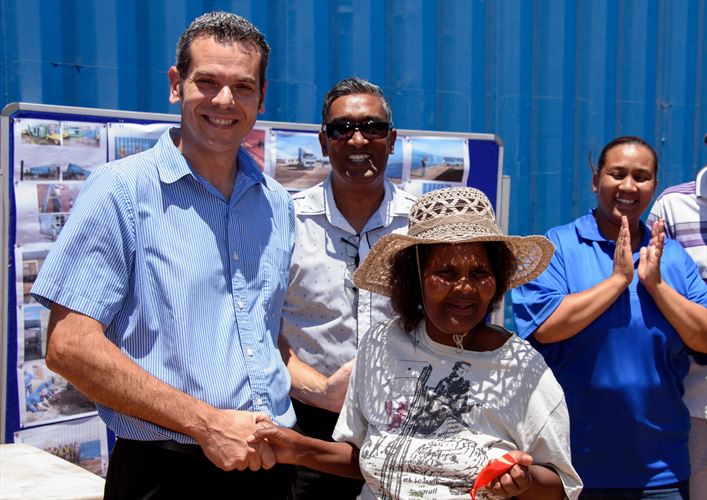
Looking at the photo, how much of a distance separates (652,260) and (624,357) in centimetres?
32

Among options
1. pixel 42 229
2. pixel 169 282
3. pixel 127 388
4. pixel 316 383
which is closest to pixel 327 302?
pixel 316 383

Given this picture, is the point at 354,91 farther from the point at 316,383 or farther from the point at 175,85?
the point at 316,383

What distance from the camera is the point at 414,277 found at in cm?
203

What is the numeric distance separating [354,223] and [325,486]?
2.75 feet

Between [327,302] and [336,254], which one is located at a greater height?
[336,254]

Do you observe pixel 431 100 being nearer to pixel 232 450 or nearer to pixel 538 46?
pixel 538 46

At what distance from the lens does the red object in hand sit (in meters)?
1.67

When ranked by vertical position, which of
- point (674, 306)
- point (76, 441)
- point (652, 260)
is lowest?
point (76, 441)

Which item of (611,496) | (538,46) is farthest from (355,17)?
(611,496)

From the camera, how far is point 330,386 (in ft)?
7.53

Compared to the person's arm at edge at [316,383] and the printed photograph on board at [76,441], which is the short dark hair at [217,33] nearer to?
the person's arm at edge at [316,383]

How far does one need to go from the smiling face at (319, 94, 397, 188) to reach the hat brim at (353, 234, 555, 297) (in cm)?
55

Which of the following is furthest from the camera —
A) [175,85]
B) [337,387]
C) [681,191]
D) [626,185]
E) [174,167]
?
[681,191]

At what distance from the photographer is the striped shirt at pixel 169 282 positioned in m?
1.74
